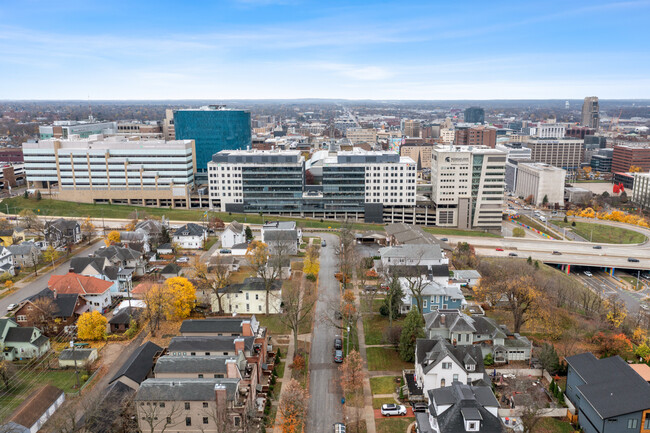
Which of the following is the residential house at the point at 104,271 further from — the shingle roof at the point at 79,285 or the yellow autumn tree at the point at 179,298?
the yellow autumn tree at the point at 179,298

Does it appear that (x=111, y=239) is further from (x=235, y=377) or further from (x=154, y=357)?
(x=235, y=377)

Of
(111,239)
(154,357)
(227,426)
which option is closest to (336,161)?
(111,239)

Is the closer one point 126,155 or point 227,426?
point 227,426

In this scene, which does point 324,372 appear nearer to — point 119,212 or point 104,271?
point 104,271

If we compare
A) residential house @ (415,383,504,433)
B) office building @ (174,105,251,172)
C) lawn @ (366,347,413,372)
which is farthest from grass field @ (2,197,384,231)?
residential house @ (415,383,504,433)

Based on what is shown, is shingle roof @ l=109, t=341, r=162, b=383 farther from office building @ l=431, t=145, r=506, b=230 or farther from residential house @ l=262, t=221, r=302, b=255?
office building @ l=431, t=145, r=506, b=230

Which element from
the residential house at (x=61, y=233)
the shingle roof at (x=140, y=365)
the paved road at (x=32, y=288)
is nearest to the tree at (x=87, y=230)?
the residential house at (x=61, y=233)
